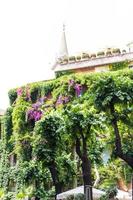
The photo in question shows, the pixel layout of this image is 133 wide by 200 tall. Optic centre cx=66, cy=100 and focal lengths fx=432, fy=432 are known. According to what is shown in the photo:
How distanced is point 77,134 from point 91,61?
16.0 m

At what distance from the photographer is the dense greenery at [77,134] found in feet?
57.8

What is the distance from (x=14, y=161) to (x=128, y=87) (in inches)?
724

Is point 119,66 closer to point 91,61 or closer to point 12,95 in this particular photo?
point 91,61

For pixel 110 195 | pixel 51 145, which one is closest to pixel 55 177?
pixel 51 145

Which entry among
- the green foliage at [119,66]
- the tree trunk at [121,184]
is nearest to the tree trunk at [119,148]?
the tree trunk at [121,184]

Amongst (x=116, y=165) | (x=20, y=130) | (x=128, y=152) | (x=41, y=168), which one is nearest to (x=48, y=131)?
(x=41, y=168)

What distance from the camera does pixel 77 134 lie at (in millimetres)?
18734

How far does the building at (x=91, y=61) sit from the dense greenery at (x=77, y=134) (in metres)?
3.06

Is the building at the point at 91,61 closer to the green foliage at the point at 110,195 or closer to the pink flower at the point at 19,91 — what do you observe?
the pink flower at the point at 19,91

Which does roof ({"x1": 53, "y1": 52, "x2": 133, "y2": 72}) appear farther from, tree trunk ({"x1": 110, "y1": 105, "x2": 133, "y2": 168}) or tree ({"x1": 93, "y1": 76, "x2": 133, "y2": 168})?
tree trunk ({"x1": 110, "y1": 105, "x2": 133, "y2": 168})

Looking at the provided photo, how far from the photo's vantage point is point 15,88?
114ft

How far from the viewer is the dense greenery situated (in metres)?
17.6

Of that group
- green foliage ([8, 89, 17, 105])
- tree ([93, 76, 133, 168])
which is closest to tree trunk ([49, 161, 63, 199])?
tree ([93, 76, 133, 168])

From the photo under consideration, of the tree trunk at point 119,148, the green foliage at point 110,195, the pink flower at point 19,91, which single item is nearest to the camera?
the tree trunk at point 119,148
